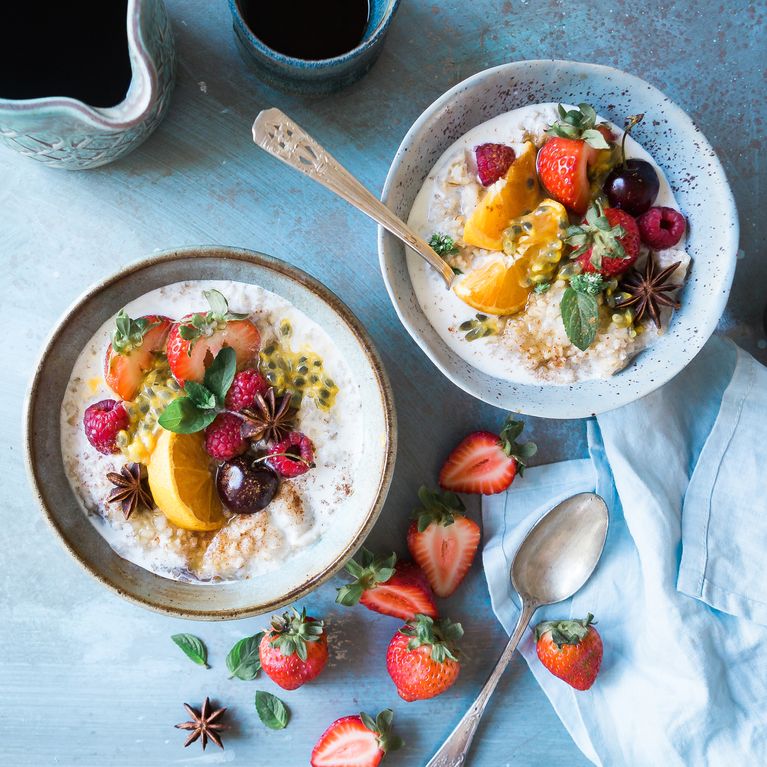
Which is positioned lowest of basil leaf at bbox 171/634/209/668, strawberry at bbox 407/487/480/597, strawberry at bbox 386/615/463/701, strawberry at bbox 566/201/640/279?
basil leaf at bbox 171/634/209/668

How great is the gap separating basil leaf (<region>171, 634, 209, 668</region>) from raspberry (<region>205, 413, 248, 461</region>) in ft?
1.34

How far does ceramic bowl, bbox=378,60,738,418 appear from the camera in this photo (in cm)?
128

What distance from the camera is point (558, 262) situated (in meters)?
1.29

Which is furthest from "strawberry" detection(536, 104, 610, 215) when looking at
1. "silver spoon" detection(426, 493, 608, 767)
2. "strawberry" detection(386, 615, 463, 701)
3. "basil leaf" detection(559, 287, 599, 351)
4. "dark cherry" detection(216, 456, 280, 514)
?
"strawberry" detection(386, 615, 463, 701)

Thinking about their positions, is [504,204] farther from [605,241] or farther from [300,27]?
[300,27]

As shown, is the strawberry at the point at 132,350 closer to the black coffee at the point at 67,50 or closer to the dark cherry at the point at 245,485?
the dark cherry at the point at 245,485

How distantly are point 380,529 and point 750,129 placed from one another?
3.37 feet

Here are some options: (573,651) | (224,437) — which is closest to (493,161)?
(224,437)

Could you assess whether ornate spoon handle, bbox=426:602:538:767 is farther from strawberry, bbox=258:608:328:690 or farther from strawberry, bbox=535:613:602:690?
strawberry, bbox=258:608:328:690

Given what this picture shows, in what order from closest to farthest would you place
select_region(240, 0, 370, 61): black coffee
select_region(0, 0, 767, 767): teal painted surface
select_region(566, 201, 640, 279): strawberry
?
select_region(566, 201, 640, 279): strawberry → select_region(240, 0, 370, 61): black coffee → select_region(0, 0, 767, 767): teal painted surface

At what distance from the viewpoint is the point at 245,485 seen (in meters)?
1.29

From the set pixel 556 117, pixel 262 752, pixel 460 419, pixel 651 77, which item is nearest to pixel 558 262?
pixel 556 117

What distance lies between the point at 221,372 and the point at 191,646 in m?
0.57

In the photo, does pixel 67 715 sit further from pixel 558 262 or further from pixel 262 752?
pixel 558 262
